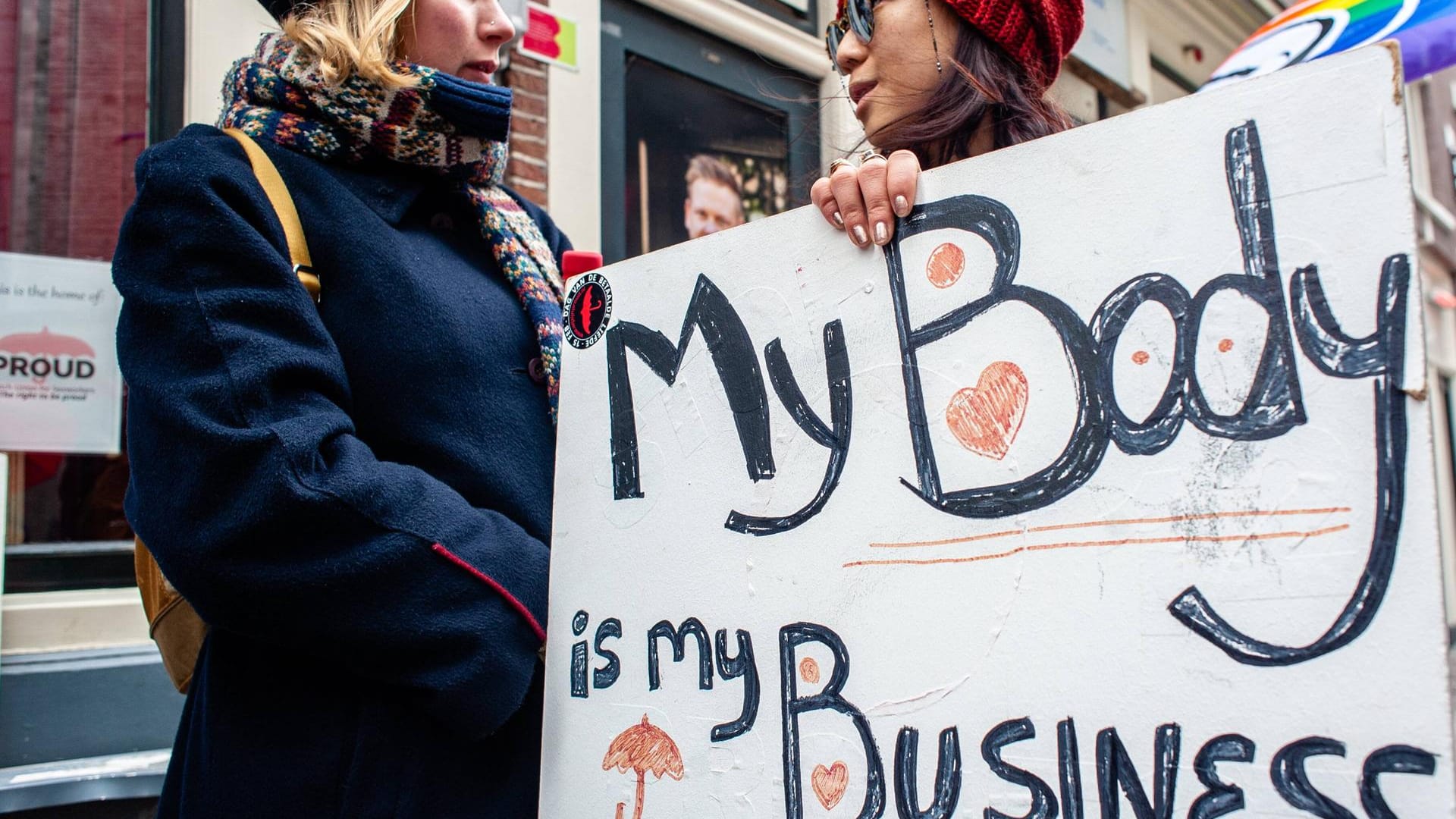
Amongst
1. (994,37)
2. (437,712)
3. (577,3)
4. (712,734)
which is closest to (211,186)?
(437,712)

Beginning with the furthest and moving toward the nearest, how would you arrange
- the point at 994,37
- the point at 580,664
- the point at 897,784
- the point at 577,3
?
the point at 577,3, the point at 994,37, the point at 580,664, the point at 897,784

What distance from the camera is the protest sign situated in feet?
8.25

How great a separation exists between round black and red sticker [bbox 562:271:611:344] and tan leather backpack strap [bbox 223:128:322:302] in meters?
0.28

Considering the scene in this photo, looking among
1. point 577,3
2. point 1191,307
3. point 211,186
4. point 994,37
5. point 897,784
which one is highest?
point 577,3

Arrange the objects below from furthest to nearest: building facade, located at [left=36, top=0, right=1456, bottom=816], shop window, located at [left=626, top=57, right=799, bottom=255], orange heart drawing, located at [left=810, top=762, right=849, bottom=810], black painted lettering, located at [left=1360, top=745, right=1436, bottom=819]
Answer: shop window, located at [left=626, top=57, right=799, bottom=255]
building facade, located at [left=36, top=0, right=1456, bottom=816]
orange heart drawing, located at [left=810, top=762, right=849, bottom=810]
black painted lettering, located at [left=1360, top=745, right=1436, bottom=819]

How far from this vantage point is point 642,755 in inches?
40.3

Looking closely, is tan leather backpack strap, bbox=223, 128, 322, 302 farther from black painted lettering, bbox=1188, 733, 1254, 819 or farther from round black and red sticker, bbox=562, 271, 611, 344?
black painted lettering, bbox=1188, 733, 1254, 819

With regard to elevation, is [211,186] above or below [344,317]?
above

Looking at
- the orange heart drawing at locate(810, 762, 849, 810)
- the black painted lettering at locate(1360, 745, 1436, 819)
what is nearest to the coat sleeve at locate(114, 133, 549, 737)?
the orange heart drawing at locate(810, 762, 849, 810)

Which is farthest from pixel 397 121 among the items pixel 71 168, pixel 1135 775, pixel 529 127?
pixel 529 127

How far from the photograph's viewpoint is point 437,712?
1.01 meters

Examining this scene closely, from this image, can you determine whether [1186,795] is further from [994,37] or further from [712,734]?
[994,37]

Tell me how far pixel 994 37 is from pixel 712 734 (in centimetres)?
85

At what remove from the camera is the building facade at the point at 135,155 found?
7.68ft
